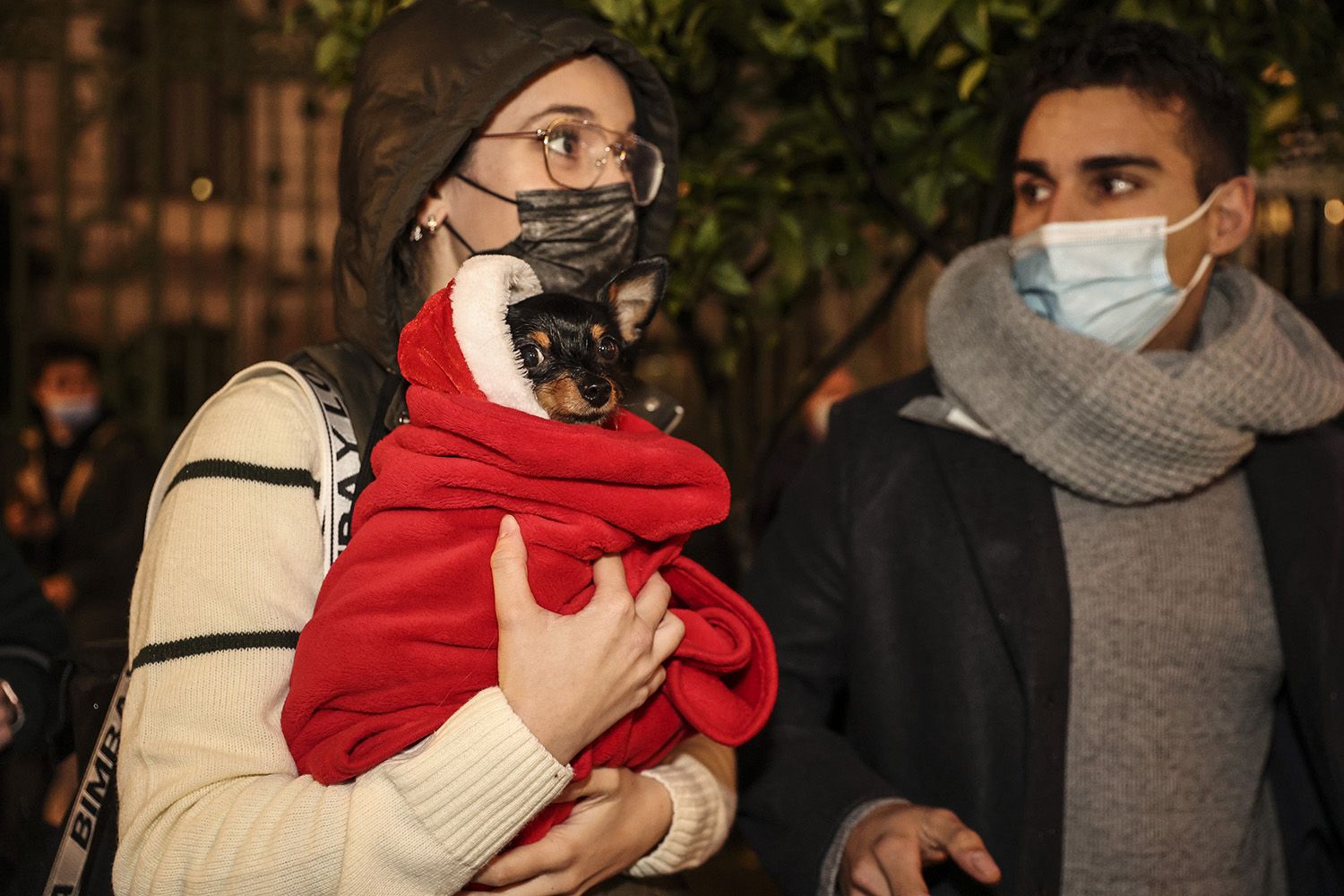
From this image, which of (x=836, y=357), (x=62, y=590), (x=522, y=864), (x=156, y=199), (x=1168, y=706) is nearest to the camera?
(x=522, y=864)

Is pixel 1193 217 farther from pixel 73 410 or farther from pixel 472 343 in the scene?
pixel 73 410

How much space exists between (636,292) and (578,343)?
17 centimetres

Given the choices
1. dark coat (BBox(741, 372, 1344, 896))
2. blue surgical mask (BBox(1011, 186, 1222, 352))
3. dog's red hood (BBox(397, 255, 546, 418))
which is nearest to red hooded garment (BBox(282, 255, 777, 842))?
dog's red hood (BBox(397, 255, 546, 418))

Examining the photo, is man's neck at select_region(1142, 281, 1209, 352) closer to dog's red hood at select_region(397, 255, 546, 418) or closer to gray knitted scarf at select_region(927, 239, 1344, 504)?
gray knitted scarf at select_region(927, 239, 1344, 504)

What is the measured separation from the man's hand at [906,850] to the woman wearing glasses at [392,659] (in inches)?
12.6

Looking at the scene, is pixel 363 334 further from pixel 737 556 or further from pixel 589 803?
pixel 737 556

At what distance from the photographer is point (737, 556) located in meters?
3.26

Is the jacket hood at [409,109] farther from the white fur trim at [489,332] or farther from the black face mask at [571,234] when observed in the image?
the white fur trim at [489,332]

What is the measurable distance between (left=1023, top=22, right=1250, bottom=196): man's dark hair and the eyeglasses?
3.55ft

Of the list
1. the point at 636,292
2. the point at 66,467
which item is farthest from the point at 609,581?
the point at 66,467

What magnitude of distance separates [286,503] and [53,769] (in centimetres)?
80

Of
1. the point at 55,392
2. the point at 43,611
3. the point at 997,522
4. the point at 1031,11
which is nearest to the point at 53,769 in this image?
the point at 43,611

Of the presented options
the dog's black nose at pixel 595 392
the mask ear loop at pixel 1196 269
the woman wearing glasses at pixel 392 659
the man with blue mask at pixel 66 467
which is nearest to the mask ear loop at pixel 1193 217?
the mask ear loop at pixel 1196 269

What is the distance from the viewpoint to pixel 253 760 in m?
1.35
